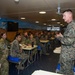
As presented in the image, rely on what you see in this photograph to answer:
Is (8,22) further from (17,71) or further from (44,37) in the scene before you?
(17,71)

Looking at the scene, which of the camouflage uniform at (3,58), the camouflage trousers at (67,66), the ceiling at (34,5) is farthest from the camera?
the ceiling at (34,5)

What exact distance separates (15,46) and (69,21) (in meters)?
1.95

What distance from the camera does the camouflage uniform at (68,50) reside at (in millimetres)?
1629

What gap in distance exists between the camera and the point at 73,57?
1713 millimetres

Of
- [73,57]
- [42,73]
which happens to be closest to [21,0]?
[73,57]

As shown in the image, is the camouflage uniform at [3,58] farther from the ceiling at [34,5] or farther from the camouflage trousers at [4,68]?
the ceiling at [34,5]

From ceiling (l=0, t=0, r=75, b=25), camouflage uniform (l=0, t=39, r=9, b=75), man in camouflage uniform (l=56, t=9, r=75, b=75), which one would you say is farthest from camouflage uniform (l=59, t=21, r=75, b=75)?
camouflage uniform (l=0, t=39, r=9, b=75)

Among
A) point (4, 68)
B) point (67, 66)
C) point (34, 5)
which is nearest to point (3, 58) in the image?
point (4, 68)

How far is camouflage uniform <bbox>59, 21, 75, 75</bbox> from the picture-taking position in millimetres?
1629

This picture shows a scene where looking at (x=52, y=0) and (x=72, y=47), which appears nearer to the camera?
(x=72, y=47)

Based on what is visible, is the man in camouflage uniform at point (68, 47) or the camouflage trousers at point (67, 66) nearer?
the man in camouflage uniform at point (68, 47)

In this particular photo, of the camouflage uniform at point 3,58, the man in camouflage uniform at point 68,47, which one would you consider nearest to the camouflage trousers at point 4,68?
the camouflage uniform at point 3,58

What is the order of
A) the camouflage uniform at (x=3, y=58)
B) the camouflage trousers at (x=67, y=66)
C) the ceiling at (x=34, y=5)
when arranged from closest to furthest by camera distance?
the camouflage trousers at (x=67, y=66) < the camouflage uniform at (x=3, y=58) < the ceiling at (x=34, y=5)

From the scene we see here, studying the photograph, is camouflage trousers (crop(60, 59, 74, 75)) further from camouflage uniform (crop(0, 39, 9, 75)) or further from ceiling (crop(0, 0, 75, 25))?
ceiling (crop(0, 0, 75, 25))
